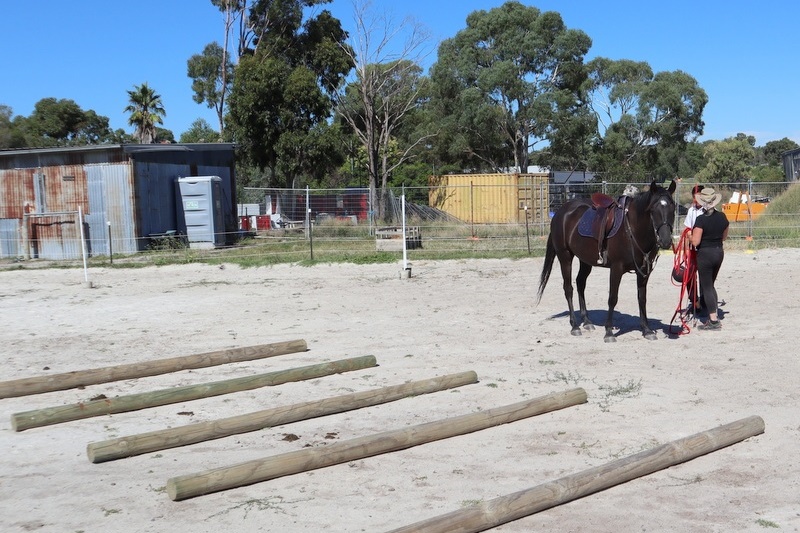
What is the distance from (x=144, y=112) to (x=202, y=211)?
28532 millimetres

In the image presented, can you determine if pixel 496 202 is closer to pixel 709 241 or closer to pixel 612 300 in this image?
pixel 709 241

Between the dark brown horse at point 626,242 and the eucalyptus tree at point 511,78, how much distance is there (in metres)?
36.6

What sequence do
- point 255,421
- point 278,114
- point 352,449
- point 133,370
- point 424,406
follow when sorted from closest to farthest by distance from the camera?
1. point 352,449
2. point 255,421
3. point 424,406
4. point 133,370
5. point 278,114

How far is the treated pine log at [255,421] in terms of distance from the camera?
5.89 meters

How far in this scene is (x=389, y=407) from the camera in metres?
7.36

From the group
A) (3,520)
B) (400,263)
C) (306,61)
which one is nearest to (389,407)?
(3,520)

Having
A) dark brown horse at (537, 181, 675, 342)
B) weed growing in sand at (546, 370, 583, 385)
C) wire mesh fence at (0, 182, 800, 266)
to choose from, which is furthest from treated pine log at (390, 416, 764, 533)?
wire mesh fence at (0, 182, 800, 266)

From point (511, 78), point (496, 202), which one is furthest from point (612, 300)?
point (511, 78)

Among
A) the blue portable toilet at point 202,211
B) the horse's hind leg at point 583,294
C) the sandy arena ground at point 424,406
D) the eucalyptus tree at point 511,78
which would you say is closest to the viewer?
the sandy arena ground at point 424,406

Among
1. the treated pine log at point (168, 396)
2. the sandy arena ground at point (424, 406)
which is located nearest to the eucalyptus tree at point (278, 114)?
the sandy arena ground at point (424, 406)

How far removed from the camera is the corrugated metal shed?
26547mm

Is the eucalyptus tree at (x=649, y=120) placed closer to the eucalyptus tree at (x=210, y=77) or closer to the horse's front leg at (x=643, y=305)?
the eucalyptus tree at (x=210, y=77)

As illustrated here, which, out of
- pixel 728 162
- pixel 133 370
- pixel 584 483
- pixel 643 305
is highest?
pixel 728 162

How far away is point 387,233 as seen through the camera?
2322 centimetres
